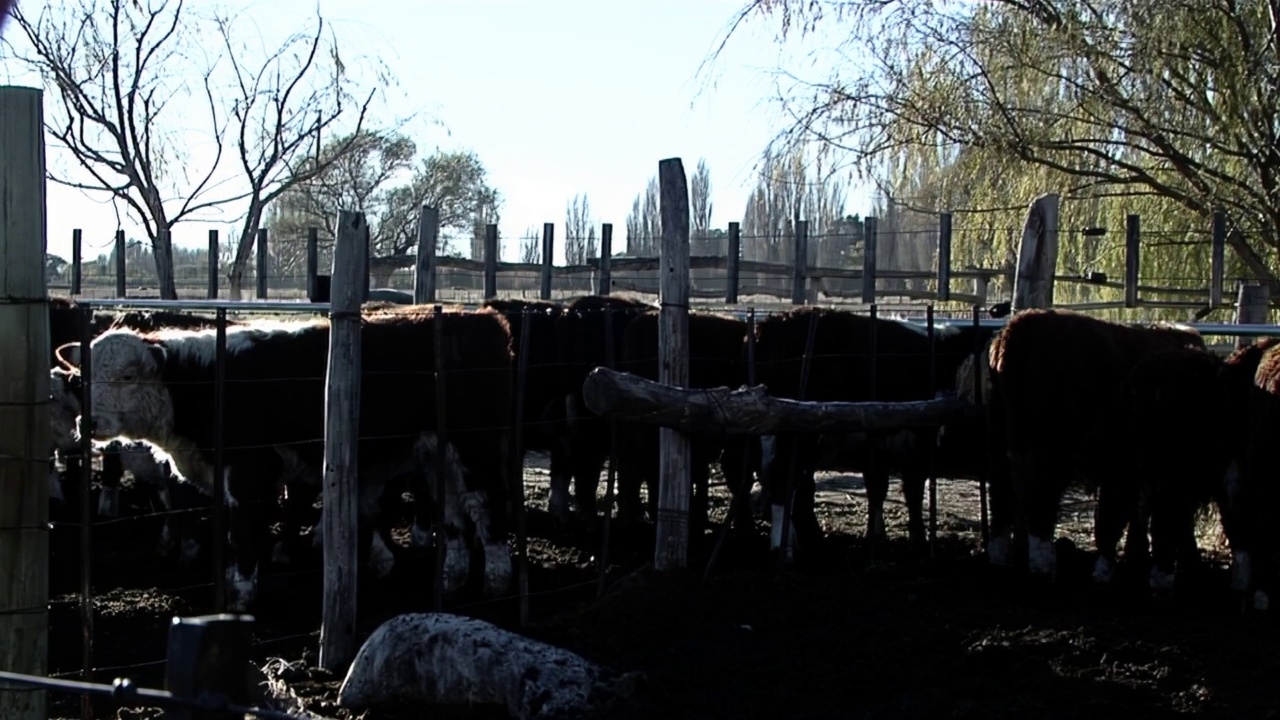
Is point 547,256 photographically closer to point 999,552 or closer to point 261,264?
point 261,264

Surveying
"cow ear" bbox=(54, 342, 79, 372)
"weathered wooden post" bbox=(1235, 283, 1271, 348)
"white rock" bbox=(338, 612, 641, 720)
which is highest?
"weathered wooden post" bbox=(1235, 283, 1271, 348)

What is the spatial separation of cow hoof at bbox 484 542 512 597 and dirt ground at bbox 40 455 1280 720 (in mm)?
152

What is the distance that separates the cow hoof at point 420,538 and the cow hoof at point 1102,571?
462cm

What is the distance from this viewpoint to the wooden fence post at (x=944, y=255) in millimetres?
14984

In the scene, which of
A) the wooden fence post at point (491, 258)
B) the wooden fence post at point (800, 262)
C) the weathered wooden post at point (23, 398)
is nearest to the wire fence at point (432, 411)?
the weathered wooden post at point (23, 398)

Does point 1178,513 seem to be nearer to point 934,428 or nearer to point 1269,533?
point 1269,533

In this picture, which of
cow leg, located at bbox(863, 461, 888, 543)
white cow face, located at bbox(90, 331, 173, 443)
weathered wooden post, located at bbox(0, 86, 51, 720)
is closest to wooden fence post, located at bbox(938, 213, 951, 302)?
cow leg, located at bbox(863, 461, 888, 543)

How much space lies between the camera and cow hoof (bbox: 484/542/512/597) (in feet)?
28.4

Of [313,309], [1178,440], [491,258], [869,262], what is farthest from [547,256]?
[1178,440]

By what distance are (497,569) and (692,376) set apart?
2.55m

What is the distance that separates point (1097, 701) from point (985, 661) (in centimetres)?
67

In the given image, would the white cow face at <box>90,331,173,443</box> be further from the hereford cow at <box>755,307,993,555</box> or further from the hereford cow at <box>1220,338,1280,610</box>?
the hereford cow at <box>1220,338,1280,610</box>

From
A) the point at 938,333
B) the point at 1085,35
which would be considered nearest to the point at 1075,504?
the point at 938,333

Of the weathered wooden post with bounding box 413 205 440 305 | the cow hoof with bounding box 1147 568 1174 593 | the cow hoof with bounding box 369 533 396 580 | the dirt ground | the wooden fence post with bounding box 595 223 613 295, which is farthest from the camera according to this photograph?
the wooden fence post with bounding box 595 223 613 295
